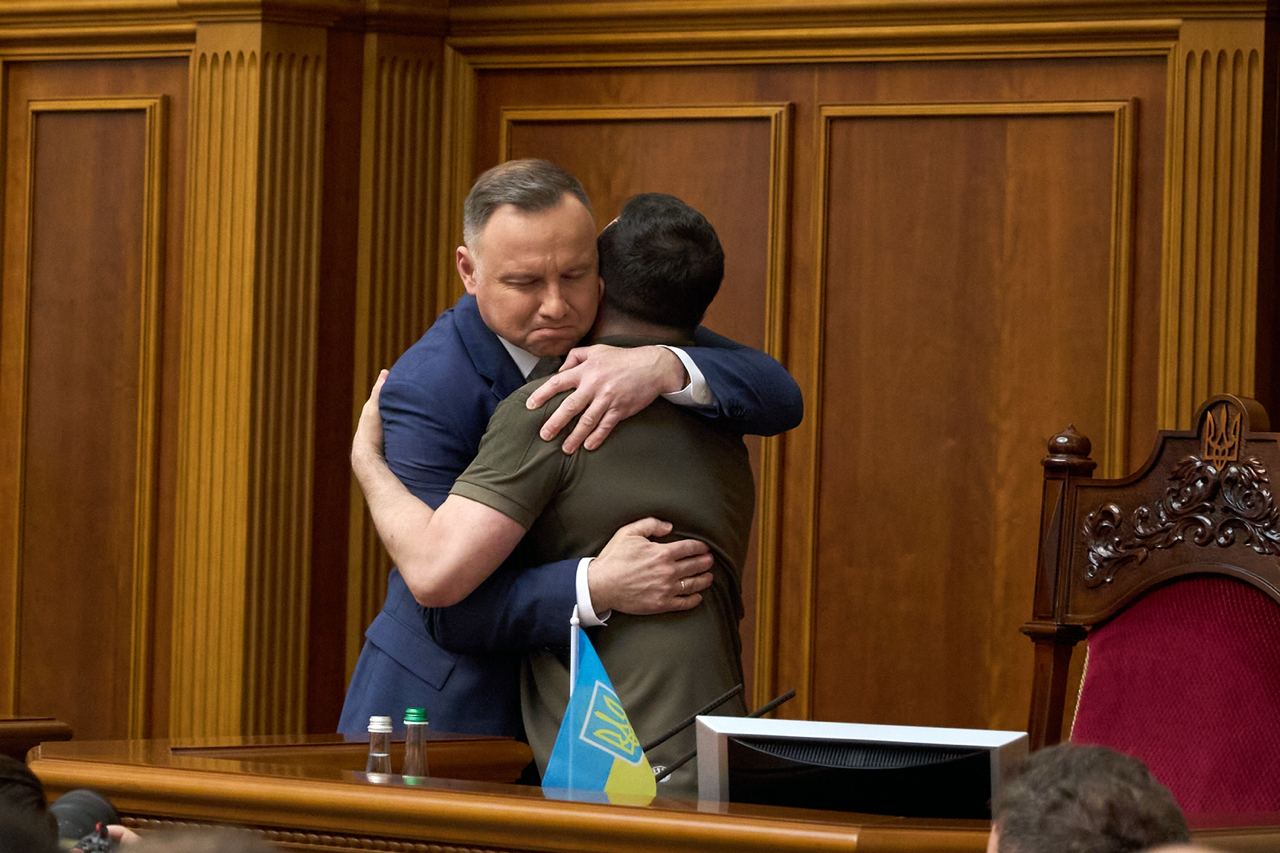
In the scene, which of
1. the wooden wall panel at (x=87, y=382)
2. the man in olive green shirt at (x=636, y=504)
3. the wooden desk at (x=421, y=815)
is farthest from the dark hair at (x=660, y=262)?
the wooden wall panel at (x=87, y=382)

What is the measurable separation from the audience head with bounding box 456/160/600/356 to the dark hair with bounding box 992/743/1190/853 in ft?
4.40

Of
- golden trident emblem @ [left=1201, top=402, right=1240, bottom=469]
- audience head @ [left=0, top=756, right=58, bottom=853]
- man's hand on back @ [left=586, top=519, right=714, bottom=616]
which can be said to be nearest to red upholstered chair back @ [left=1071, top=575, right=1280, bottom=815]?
golden trident emblem @ [left=1201, top=402, right=1240, bottom=469]

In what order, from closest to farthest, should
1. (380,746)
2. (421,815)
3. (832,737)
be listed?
(832,737), (421,815), (380,746)

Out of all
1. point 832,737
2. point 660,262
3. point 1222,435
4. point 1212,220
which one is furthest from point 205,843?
point 1212,220

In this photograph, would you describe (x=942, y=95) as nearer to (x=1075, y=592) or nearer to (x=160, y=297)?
(x=1075, y=592)

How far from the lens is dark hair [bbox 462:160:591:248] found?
2.69 m

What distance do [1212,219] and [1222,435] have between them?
1158 millimetres

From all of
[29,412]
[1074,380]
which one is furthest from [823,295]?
[29,412]

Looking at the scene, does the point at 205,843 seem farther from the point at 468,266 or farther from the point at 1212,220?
the point at 1212,220

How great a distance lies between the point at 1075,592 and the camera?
3238 millimetres

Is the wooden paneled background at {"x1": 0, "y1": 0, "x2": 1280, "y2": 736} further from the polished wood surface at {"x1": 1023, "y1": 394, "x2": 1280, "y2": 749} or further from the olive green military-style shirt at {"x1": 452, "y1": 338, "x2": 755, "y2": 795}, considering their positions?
the olive green military-style shirt at {"x1": 452, "y1": 338, "x2": 755, "y2": 795}

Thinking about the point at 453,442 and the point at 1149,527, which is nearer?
the point at 453,442

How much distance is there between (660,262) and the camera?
2.69m

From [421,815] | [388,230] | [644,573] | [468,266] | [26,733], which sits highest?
[388,230]
